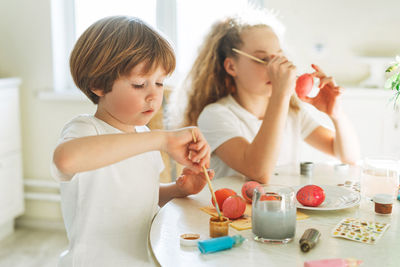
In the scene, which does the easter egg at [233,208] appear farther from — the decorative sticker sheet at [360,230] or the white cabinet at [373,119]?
the white cabinet at [373,119]

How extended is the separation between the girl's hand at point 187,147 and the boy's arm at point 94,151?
0.23ft

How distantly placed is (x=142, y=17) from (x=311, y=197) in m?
2.19

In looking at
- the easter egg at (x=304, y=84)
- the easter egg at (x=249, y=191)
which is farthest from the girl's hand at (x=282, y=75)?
the easter egg at (x=249, y=191)

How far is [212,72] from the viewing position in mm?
1780

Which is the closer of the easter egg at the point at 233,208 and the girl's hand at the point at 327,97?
the easter egg at the point at 233,208

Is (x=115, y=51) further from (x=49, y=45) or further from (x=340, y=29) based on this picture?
(x=49, y=45)

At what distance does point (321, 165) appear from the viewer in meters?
1.62

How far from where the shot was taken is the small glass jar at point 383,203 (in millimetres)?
1067

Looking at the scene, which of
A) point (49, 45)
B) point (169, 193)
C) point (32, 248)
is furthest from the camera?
point (49, 45)

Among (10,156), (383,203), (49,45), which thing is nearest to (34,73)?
(49,45)

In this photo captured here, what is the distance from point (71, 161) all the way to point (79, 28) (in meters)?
2.34

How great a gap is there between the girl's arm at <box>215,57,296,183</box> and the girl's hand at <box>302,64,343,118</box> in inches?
7.6

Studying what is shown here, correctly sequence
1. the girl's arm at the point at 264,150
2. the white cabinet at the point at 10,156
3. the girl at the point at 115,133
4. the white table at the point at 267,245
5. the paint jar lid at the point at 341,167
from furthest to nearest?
the white cabinet at the point at 10,156
the paint jar lid at the point at 341,167
the girl's arm at the point at 264,150
the girl at the point at 115,133
the white table at the point at 267,245

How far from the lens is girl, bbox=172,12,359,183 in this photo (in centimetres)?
144
